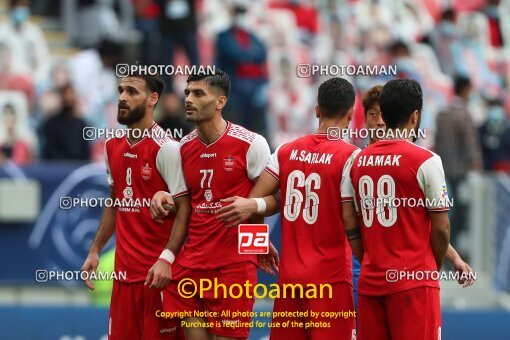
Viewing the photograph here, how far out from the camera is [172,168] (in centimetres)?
994

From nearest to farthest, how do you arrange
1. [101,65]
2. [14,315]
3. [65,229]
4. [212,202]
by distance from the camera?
1. [212,202]
2. [14,315]
3. [65,229]
4. [101,65]

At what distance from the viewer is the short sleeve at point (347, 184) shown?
9378 mm

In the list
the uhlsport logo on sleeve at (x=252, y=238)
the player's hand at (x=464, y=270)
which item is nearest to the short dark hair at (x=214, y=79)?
the uhlsport logo on sleeve at (x=252, y=238)

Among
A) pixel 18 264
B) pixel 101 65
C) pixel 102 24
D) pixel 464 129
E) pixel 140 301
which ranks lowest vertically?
pixel 140 301

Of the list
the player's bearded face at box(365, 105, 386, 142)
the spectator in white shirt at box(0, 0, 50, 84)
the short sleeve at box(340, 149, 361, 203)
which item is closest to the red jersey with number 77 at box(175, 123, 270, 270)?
the short sleeve at box(340, 149, 361, 203)

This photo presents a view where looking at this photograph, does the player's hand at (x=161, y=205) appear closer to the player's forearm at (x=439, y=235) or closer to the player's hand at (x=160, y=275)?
the player's hand at (x=160, y=275)

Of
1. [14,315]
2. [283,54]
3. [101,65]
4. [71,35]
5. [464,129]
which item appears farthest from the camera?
[71,35]

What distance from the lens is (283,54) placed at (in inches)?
738

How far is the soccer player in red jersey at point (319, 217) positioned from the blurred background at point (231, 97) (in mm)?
2856

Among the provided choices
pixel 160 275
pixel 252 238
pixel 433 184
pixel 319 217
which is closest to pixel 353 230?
pixel 319 217

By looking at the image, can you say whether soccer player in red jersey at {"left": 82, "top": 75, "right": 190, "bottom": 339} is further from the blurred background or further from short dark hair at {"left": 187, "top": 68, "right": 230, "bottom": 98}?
A: the blurred background

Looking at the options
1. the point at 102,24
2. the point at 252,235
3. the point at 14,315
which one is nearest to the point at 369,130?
the point at 252,235

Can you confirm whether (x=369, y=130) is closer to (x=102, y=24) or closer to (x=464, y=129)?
(x=464, y=129)

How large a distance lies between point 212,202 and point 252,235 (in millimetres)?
372
